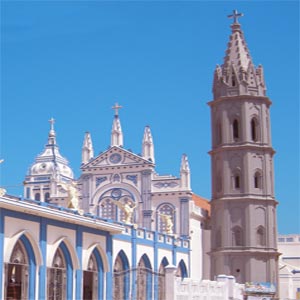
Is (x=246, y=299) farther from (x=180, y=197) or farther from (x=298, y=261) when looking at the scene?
(x=298, y=261)

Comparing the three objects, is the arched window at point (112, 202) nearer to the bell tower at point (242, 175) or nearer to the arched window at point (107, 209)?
the arched window at point (107, 209)

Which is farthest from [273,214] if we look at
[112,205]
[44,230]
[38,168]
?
[38,168]

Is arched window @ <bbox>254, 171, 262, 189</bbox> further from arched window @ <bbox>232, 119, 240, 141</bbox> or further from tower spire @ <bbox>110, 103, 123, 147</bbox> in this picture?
tower spire @ <bbox>110, 103, 123, 147</bbox>

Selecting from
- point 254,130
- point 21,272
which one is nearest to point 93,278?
point 21,272

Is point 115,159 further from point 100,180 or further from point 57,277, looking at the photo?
point 57,277

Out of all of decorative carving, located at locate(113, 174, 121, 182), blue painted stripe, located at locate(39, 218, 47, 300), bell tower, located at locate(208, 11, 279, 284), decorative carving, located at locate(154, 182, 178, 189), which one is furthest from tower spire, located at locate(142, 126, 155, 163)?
blue painted stripe, located at locate(39, 218, 47, 300)

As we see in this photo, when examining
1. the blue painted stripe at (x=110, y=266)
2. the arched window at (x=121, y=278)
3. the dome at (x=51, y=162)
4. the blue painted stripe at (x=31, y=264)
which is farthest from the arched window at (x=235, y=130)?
the blue painted stripe at (x=31, y=264)

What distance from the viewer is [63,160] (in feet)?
283

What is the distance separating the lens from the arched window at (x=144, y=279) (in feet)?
139

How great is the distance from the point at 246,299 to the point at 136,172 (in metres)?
19.2

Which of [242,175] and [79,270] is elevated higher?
[242,175]

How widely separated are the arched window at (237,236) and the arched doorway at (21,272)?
2518 centimetres

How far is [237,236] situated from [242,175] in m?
4.65

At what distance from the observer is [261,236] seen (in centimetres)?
5609
